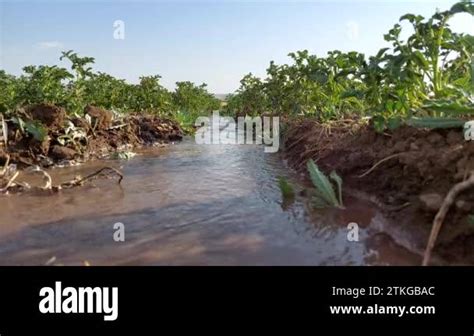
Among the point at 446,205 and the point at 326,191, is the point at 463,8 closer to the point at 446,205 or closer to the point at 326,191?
the point at 326,191

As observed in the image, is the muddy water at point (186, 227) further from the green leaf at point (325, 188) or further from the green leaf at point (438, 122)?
the green leaf at point (438, 122)

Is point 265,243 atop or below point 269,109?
below

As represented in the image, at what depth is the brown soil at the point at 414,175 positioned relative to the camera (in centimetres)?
250

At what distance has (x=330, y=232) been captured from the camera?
10.5 feet

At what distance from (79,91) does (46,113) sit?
1.79 metres

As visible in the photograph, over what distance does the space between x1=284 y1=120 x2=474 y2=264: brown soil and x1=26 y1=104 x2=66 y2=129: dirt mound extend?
15.2ft

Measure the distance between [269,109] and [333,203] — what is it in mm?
11715

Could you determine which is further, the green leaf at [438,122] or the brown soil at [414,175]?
the green leaf at [438,122]

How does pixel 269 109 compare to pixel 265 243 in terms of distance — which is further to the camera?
pixel 269 109

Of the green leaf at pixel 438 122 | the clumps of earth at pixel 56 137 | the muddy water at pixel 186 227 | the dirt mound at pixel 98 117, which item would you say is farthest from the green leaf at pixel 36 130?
the green leaf at pixel 438 122
